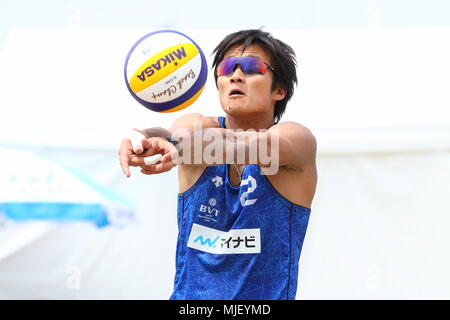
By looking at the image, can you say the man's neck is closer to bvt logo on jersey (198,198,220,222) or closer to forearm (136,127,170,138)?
forearm (136,127,170,138)

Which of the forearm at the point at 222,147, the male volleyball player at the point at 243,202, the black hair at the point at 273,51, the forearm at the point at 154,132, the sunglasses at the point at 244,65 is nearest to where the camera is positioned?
the forearm at the point at 222,147

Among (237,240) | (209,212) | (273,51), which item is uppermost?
(273,51)

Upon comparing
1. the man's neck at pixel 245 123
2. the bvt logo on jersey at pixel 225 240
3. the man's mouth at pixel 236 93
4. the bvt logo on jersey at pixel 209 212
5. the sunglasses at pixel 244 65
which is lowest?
the bvt logo on jersey at pixel 225 240

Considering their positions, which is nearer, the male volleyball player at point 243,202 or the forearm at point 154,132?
the male volleyball player at point 243,202

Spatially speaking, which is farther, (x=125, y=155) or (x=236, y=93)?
(x=236, y=93)

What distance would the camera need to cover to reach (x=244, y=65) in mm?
3434

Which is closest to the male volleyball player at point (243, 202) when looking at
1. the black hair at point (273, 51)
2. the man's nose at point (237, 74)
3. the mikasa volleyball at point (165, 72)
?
the man's nose at point (237, 74)

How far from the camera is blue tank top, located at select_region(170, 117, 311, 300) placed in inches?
126

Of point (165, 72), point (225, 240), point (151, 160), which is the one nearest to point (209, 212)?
point (225, 240)

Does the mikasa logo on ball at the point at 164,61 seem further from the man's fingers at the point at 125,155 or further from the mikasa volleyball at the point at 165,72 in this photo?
the man's fingers at the point at 125,155

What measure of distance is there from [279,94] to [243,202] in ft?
2.30

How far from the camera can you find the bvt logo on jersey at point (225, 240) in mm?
3199

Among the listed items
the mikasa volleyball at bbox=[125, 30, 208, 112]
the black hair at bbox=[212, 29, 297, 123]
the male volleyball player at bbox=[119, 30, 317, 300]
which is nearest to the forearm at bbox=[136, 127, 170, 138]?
the male volleyball player at bbox=[119, 30, 317, 300]

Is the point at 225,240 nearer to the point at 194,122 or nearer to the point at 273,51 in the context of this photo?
the point at 194,122
